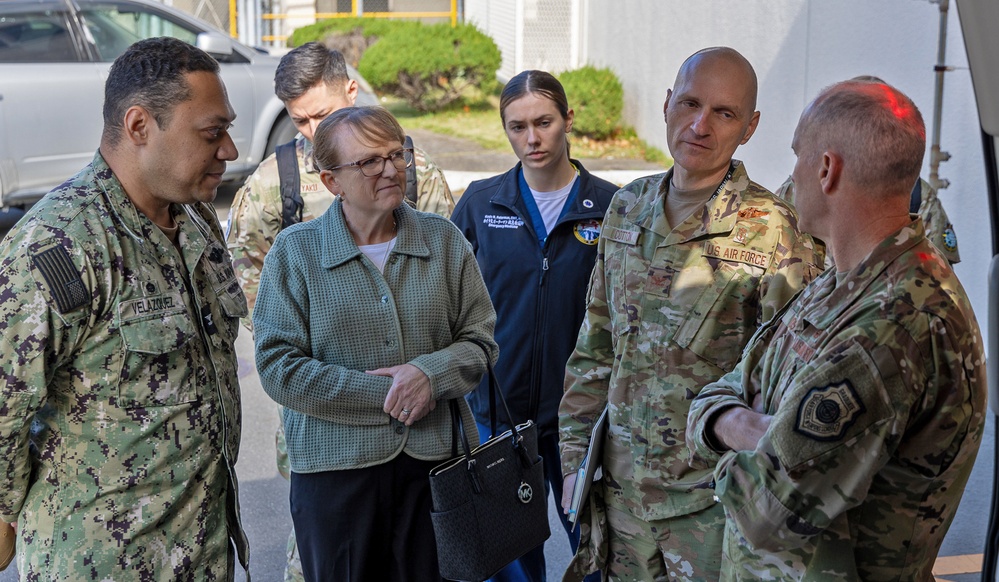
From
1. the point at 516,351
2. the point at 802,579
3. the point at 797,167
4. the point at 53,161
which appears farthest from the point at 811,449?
the point at 53,161

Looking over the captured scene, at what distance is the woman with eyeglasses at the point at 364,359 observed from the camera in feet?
9.36

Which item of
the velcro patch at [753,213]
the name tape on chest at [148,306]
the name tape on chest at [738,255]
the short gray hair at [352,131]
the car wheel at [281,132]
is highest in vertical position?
the short gray hair at [352,131]

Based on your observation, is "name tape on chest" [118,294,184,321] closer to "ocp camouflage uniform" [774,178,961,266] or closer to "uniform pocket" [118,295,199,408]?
"uniform pocket" [118,295,199,408]

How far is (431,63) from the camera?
16.5 metres

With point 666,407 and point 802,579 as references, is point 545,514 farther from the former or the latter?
point 802,579

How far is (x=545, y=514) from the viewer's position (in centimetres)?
305

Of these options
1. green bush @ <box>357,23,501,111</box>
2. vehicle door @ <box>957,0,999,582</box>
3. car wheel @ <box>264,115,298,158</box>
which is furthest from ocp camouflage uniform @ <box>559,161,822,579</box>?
green bush @ <box>357,23,501,111</box>

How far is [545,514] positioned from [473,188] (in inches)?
57.3

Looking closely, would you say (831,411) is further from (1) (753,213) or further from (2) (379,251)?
(2) (379,251)

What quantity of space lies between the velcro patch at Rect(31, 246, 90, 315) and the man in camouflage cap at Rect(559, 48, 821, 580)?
1402 millimetres

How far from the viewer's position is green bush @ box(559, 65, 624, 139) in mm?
13750

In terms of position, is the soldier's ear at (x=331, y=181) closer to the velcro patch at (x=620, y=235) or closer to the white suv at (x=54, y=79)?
the velcro patch at (x=620, y=235)

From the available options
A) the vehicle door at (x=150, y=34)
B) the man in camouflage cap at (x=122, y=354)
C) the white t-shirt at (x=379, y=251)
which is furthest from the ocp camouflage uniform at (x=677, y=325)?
the vehicle door at (x=150, y=34)

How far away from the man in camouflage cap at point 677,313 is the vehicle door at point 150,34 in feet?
25.0
